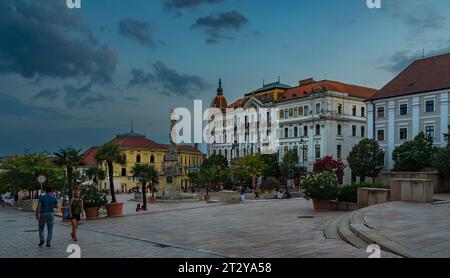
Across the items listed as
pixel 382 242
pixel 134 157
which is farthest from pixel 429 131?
pixel 134 157

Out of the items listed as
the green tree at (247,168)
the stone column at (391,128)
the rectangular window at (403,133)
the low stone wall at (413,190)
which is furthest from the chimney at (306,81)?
the low stone wall at (413,190)

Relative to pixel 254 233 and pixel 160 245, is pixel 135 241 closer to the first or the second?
pixel 160 245

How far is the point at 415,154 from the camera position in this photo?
4791cm

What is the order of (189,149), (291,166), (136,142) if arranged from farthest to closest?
(189,149) < (136,142) < (291,166)

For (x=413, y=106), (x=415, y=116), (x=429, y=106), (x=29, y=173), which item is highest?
(x=413, y=106)

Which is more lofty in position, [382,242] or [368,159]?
[368,159]

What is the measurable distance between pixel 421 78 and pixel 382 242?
5171 cm

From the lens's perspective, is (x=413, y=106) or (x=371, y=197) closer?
(x=371, y=197)

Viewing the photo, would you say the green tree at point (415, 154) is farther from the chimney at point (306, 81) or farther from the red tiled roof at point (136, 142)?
the red tiled roof at point (136, 142)

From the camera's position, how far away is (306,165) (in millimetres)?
72125

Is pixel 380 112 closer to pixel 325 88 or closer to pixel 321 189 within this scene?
pixel 325 88

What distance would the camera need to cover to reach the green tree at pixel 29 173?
4028 centimetres

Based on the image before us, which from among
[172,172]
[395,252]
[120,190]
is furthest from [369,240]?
[120,190]

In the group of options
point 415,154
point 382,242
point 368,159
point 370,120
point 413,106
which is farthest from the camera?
point 370,120
